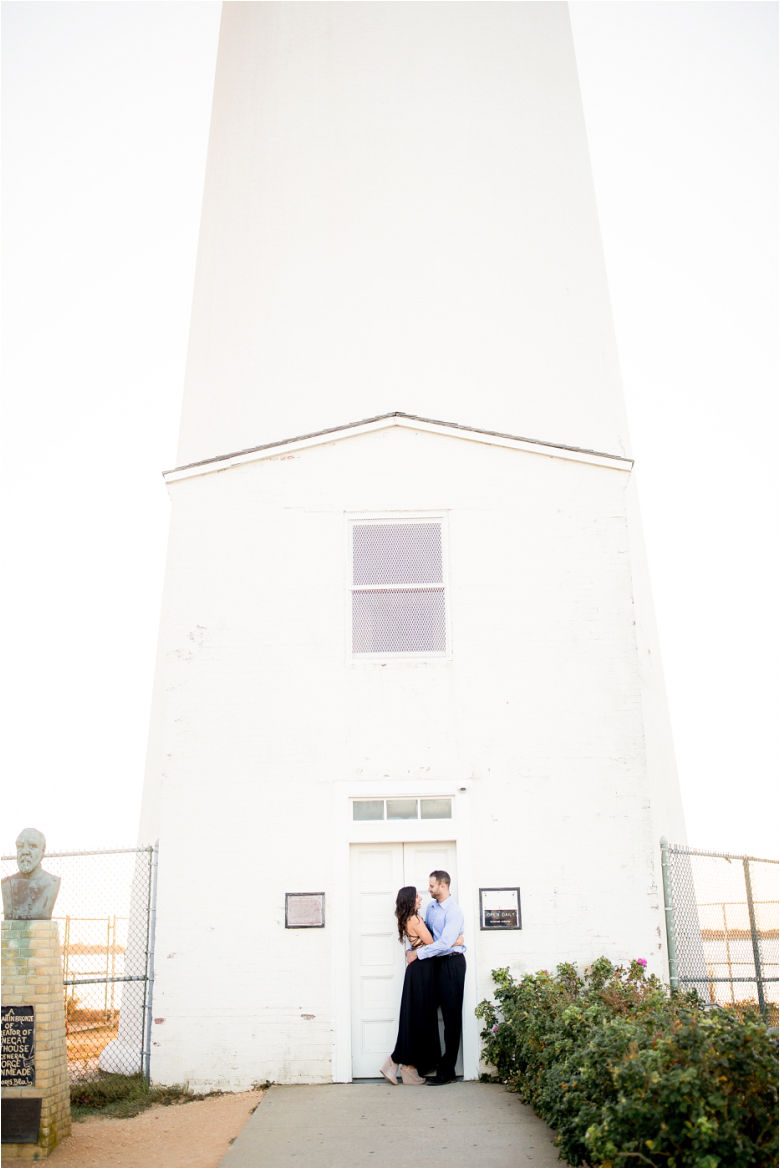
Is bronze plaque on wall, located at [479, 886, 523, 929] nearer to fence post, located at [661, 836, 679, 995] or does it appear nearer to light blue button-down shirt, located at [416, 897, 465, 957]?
light blue button-down shirt, located at [416, 897, 465, 957]

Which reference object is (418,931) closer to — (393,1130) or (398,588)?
(393,1130)

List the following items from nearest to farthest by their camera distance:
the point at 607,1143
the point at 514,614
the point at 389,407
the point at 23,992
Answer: the point at 607,1143 < the point at 23,992 < the point at 514,614 < the point at 389,407

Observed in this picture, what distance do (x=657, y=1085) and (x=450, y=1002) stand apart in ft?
12.9

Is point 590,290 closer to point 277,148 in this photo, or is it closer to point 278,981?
point 277,148

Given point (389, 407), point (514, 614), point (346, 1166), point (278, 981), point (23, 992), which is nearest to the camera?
point (346, 1166)

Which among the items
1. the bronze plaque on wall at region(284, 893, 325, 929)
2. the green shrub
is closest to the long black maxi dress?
the bronze plaque on wall at region(284, 893, 325, 929)

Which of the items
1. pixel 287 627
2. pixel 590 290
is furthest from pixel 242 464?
pixel 590 290

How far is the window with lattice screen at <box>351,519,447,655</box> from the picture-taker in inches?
402

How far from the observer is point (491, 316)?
45.3 ft

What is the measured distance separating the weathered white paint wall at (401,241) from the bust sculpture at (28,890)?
712 centimetres

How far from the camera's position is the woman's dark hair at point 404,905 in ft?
30.0

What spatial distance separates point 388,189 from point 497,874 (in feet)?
33.8

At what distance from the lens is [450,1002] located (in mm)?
8953

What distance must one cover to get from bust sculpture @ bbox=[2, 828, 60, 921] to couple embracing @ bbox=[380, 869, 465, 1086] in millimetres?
3246
